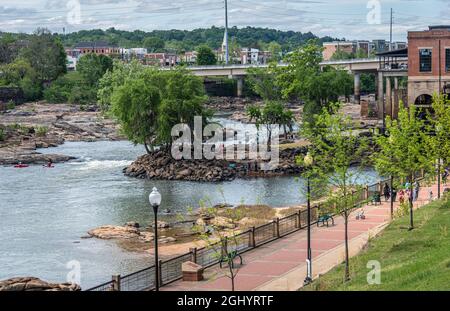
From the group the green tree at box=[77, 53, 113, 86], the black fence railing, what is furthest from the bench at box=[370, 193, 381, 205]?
the green tree at box=[77, 53, 113, 86]

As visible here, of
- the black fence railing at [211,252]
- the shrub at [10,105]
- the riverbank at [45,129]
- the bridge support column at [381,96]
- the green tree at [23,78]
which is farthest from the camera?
the green tree at [23,78]

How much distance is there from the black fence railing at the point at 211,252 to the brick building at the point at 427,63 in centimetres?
Result: 4245

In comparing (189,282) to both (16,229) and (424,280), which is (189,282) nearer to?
(424,280)

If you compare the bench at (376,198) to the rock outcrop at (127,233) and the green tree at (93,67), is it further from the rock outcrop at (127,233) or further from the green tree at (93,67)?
the green tree at (93,67)

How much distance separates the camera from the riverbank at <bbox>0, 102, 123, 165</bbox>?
3733 inches

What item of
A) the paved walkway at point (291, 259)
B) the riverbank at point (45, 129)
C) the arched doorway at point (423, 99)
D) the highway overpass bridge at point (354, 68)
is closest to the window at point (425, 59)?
the arched doorway at point (423, 99)

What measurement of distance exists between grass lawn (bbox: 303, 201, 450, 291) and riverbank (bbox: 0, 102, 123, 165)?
59.4 metres

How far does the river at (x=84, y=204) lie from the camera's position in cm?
4200

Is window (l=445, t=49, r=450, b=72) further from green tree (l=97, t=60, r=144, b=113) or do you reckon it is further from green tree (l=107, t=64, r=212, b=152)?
green tree (l=97, t=60, r=144, b=113)

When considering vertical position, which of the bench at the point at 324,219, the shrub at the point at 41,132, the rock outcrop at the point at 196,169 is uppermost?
the shrub at the point at 41,132

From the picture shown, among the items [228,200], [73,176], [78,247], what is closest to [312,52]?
[73,176]

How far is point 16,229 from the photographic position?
5262cm

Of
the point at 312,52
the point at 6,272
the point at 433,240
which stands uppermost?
the point at 312,52

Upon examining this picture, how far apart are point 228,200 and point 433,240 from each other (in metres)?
33.4
